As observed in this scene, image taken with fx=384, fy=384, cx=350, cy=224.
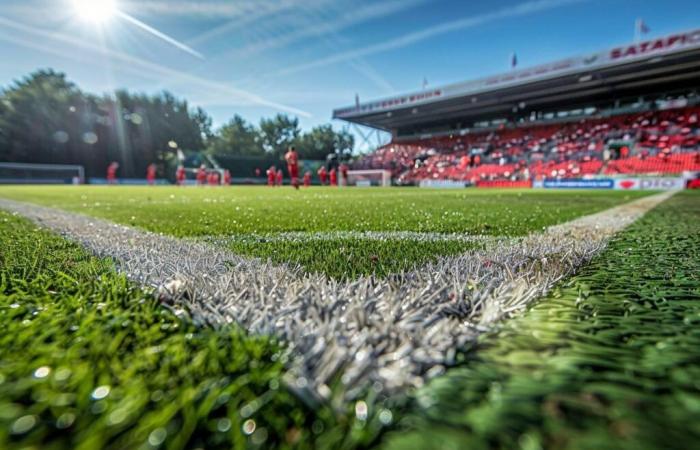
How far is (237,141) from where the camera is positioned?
5331 cm

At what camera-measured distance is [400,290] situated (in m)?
0.97

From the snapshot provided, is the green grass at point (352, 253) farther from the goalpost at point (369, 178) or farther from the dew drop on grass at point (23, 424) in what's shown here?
the goalpost at point (369, 178)

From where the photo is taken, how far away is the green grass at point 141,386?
448 millimetres

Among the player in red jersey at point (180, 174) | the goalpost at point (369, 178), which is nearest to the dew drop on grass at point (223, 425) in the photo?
the player in red jersey at point (180, 174)

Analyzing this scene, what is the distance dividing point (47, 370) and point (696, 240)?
9.44 ft

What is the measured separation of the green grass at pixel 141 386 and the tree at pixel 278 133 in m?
55.9

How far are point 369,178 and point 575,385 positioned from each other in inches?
1241

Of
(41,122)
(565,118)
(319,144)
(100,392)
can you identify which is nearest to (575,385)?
(100,392)

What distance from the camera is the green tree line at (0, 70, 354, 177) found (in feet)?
112

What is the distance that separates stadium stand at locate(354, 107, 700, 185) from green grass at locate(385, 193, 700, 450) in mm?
22973

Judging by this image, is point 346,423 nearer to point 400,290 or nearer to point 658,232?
point 400,290

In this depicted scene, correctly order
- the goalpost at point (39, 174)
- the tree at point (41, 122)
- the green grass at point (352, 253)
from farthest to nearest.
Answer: the tree at point (41, 122)
the goalpost at point (39, 174)
the green grass at point (352, 253)

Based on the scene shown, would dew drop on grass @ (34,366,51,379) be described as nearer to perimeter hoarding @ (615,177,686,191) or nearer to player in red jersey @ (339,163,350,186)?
perimeter hoarding @ (615,177,686,191)

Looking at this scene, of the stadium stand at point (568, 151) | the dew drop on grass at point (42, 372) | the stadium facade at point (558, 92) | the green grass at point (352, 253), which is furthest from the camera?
the stadium stand at point (568, 151)
